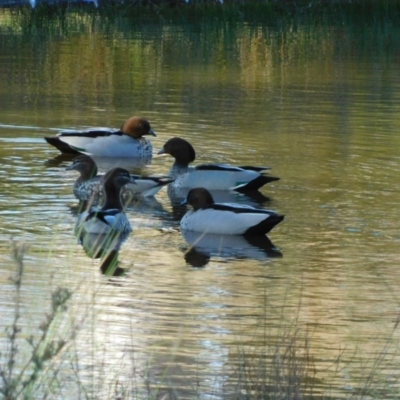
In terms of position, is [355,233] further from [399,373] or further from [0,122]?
[0,122]

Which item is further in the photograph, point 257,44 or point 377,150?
point 257,44

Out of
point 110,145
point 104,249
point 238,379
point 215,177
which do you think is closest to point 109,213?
point 104,249

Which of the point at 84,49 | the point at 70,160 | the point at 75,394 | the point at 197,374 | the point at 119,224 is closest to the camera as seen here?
the point at 75,394

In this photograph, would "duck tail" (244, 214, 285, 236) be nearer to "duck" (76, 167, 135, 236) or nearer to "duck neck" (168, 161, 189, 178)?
"duck" (76, 167, 135, 236)

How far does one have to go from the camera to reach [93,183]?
11992 millimetres

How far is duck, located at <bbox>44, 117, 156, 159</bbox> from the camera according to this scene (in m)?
15.1

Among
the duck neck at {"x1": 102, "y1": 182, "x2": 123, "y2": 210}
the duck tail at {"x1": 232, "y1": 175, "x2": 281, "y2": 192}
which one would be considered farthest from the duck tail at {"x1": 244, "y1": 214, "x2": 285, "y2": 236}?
the duck tail at {"x1": 232, "y1": 175, "x2": 281, "y2": 192}

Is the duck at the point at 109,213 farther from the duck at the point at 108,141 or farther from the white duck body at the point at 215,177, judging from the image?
the duck at the point at 108,141

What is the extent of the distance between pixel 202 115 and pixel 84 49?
985 cm

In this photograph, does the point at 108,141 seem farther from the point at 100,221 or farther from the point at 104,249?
the point at 104,249

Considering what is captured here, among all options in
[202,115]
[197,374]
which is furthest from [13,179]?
[197,374]

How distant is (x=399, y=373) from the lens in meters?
6.90

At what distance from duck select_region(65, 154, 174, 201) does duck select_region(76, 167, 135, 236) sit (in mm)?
272

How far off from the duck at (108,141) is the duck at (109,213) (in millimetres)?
3357
